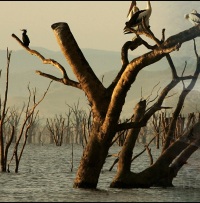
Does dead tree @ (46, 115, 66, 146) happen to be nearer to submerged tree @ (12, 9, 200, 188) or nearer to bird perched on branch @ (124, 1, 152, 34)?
submerged tree @ (12, 9, 200, 188)

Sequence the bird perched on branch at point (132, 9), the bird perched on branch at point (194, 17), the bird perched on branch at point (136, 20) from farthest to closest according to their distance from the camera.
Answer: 1. the bird perched on branch at point (194, 17)
2. the bird perched on branch at point (132, 9)
3. the bird perched on branch at point (136, 20)

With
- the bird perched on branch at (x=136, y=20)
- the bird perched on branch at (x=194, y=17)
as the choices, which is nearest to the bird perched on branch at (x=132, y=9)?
the bird perched on branch at (x=136, y=20)

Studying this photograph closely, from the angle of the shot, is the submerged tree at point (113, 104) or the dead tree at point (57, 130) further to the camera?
the dead tree at point (57, 130)

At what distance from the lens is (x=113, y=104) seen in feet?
29.8

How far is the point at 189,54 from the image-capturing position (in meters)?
10.8

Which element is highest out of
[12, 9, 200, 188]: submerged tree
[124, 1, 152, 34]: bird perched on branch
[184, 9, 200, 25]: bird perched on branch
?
[184, 9, 200, 25]: bird perched on branch

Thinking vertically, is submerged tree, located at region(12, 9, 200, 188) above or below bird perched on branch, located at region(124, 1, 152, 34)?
below

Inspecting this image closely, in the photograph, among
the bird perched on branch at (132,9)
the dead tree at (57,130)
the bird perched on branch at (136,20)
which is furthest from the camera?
the dead tree at (57,130)

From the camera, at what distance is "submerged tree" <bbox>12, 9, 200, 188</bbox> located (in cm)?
876

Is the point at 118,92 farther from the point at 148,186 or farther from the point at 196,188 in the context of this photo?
the point at 196,188

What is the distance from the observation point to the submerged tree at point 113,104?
28.7ft

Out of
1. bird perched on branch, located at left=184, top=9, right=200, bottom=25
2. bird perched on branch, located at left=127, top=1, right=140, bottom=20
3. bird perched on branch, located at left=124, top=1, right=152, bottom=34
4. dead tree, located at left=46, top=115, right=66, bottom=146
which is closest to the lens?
bird perched on branch, located at left=124, top=1, right=152, bottom=34

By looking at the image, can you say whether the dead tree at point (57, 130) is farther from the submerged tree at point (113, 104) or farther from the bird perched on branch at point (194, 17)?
the bird perched on branch at point (194, 17)

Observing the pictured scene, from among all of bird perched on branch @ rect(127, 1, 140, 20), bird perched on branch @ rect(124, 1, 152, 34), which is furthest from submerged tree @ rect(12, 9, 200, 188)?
bird perched on branch @ rect(127, 1, 140, 20)
